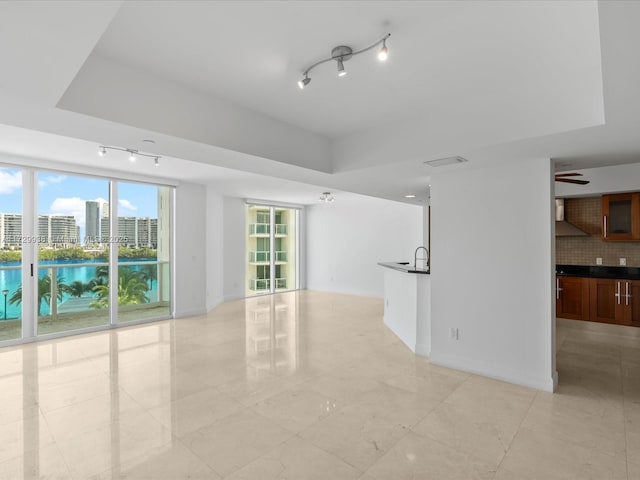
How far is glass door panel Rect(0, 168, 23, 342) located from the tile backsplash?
8.76 metres

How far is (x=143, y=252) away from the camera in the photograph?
20.6 ft

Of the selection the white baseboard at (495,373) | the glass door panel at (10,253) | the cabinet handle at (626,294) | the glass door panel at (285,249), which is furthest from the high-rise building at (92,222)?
the cabinet handle at (626,294)

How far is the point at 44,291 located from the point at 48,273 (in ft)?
0.91

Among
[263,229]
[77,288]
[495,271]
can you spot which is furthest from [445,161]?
[263,229]

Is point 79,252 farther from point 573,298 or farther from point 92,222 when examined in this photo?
point 573,298

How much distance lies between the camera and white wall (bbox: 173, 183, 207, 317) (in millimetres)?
6559

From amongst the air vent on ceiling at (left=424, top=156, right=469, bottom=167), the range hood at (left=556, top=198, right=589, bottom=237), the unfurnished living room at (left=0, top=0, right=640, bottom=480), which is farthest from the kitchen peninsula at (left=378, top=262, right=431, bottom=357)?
the range hood at (left=556, top=198, right=589, bottom=237)

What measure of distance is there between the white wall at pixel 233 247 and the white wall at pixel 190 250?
56.0 inches

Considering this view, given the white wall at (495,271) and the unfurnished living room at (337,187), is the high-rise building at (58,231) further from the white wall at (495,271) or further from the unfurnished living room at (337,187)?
the white wall at (495,271)

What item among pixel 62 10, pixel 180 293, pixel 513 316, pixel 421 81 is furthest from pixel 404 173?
pixel 180 293

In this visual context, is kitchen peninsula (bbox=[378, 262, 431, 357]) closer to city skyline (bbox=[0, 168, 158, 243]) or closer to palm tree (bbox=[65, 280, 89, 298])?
city skyline (bbox=[0, 168, 158, 243])

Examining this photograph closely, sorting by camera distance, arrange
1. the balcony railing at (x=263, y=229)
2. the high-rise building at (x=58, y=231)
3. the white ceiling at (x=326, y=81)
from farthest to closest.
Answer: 1. the balcony railing at (x=263, y=229)
2. the high-rise building at (x=58, y=231)
3. the white ceiling at (x=326, y=81)

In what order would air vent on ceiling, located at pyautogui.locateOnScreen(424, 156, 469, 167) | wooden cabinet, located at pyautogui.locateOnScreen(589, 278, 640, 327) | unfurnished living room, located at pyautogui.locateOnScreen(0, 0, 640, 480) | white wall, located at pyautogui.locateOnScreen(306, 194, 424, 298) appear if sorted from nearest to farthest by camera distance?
1. unfurnished living room, located at pyautogui.locateOnScreen(0, 0, 640, 480)
2. air vent on ceiling, located at pyautogui.locateOnScreen(424, 156, 469, 167)
3. wooden cabinet, located at pyautogui.locateOnScreen(589, 278, 640, 327)
4. white wall, located at pyautogui.locateOnScreen(306, 194, 424, 298)

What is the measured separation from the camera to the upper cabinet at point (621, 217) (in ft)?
17.3
